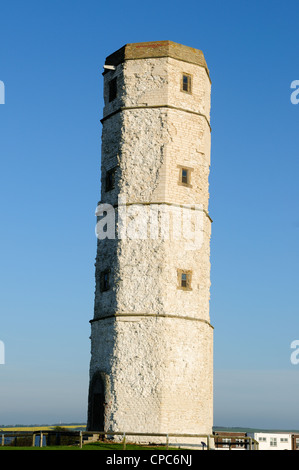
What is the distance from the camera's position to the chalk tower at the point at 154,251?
27.8 m

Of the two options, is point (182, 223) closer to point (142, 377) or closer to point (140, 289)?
point (140, 289)

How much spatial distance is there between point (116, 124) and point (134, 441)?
47.9 feet

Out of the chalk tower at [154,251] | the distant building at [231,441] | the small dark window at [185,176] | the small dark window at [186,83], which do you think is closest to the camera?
the distant building at [231,441]

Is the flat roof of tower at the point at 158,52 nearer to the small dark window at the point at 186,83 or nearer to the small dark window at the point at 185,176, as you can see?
the small dark window at the point at 186,83

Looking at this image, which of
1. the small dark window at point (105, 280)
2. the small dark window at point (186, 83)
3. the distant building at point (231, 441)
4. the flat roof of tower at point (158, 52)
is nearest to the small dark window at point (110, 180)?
the small dark window at point (105, 280)

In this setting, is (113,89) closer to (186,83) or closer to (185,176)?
(186,83)

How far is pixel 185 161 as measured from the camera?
99.3 ft

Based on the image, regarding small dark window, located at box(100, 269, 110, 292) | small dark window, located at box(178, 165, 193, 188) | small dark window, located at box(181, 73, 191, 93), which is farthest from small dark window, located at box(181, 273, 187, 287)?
small dark window, located at box(181, 73, 191, 93)

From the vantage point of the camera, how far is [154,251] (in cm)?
2902

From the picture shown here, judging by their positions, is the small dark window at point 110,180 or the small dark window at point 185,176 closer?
the small dark window at point 185,176

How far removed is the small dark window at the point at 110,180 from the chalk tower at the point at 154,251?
0.23 ft

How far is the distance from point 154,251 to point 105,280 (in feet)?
9.85

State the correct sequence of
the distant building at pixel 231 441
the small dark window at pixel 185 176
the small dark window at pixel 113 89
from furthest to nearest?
the small dark window at pixel 113 89 < the small dark window at pixel 185 176 < the distant building at pixel 231 441
